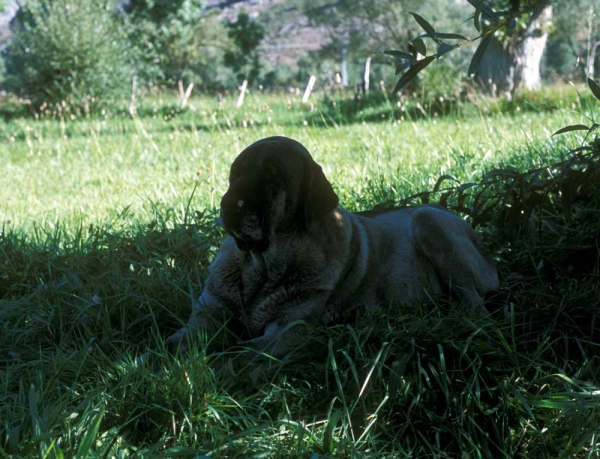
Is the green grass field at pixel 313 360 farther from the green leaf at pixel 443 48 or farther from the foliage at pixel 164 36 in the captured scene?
the foliage at pixel 164 36

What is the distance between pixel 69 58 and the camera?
72.6ft

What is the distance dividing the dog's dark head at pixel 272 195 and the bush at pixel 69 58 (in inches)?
765

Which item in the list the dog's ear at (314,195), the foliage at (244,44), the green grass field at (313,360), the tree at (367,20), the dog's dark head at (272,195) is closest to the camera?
the green grass field at (313,360)

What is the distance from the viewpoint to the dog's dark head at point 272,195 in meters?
3.13

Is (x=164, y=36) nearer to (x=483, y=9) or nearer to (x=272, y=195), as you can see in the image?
(x=483, y=9)

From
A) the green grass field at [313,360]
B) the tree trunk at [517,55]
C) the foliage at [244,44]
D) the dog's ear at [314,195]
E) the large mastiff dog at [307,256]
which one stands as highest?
the foliage at [244,44]

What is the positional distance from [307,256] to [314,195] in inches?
11.4

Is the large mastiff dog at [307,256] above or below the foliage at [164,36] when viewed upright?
below

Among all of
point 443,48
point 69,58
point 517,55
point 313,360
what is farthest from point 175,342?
point 69,58

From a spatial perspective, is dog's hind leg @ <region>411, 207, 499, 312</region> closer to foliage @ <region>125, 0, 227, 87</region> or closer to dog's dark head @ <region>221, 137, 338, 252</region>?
dog's dark head @ <region>221, 137, 338, 252</region>

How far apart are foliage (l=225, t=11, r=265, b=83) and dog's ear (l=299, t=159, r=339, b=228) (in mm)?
41352

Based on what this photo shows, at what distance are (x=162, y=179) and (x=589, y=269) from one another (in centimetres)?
494

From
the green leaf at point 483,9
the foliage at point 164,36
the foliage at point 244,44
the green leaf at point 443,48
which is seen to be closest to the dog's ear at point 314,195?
the green leaf at point 443,48

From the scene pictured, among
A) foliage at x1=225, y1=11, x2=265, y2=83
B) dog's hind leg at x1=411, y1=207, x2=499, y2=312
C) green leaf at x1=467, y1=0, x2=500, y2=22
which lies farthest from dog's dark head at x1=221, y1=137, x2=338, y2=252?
foliage at x1=225, y1=11, x2=265, y2=83
